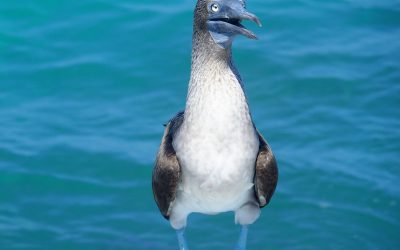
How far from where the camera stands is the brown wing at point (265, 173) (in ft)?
26.2

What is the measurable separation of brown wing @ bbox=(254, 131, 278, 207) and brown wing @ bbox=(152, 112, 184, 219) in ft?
2.23

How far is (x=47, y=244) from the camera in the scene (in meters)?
11.1

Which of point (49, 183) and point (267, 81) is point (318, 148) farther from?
point (49, 183)

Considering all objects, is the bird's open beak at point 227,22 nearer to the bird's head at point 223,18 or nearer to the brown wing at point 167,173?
the bird's head at point 223,18

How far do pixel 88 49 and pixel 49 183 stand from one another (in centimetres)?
324

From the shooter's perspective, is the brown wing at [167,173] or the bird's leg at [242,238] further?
the bird's leg at [242,238]

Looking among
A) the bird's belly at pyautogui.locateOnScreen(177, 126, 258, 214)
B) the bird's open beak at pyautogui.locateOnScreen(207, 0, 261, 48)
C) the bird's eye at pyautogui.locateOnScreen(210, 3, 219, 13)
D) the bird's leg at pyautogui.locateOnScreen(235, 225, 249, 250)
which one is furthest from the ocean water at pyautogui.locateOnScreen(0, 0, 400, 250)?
the bird's eye at pyautogui.locateOnScreen(210, 3, 219, 13)

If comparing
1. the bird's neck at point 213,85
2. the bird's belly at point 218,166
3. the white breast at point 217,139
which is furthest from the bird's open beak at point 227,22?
the bird's belly at point 218,166

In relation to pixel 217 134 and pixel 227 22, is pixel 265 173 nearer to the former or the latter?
pixel 217 134

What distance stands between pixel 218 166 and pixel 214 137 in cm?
25

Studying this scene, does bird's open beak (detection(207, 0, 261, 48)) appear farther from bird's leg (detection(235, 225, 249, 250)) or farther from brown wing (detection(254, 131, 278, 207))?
bird's leg (detection(235, 225, 249, 250))

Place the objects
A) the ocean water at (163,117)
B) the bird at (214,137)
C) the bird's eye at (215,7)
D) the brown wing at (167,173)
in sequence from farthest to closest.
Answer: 1. the ocean water at (163,117)
2. the brown wing at (167,173)
3. the bird at (214,137)
4. the bird's eye at (215,7)

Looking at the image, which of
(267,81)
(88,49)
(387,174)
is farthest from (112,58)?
(387,174)

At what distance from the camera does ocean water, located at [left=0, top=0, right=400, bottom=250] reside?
11.3m
